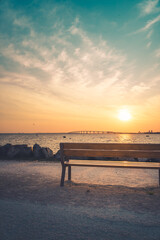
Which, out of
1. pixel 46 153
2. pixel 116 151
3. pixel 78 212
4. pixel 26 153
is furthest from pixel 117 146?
pixel 26 153

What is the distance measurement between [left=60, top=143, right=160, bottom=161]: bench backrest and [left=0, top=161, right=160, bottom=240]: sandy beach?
0.95 m

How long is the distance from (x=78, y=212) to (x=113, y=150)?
213 centimetres

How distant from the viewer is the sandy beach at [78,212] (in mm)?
2826

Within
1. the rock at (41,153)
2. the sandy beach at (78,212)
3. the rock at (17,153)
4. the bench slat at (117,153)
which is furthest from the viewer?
the rock at (17,153)

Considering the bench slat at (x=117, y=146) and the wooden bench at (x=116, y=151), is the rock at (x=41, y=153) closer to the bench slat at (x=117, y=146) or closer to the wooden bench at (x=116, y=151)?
the wooden bench at (x=116, y=151)

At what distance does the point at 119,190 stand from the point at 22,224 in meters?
2.84

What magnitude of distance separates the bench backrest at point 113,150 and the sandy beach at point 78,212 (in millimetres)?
948

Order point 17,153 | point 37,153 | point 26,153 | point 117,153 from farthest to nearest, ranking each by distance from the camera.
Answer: point 26,153, point 17,153, point 37,153, point 117,153

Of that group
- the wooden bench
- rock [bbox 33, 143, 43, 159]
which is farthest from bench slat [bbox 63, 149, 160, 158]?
rock [bbox 33, 143, 43, 159]

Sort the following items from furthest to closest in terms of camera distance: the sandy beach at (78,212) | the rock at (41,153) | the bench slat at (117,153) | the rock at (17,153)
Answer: the rock at (17,153)
the rock at (41,153)
the bench slat at (117,153)
the sandy beach at (78,212)

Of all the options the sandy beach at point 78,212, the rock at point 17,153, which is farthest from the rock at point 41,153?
the sandy beach at point 78,212

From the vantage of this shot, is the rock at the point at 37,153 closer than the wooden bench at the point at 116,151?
No

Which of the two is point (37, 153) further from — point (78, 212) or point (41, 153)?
point (78, 212)

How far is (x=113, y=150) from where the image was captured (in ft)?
17.4
